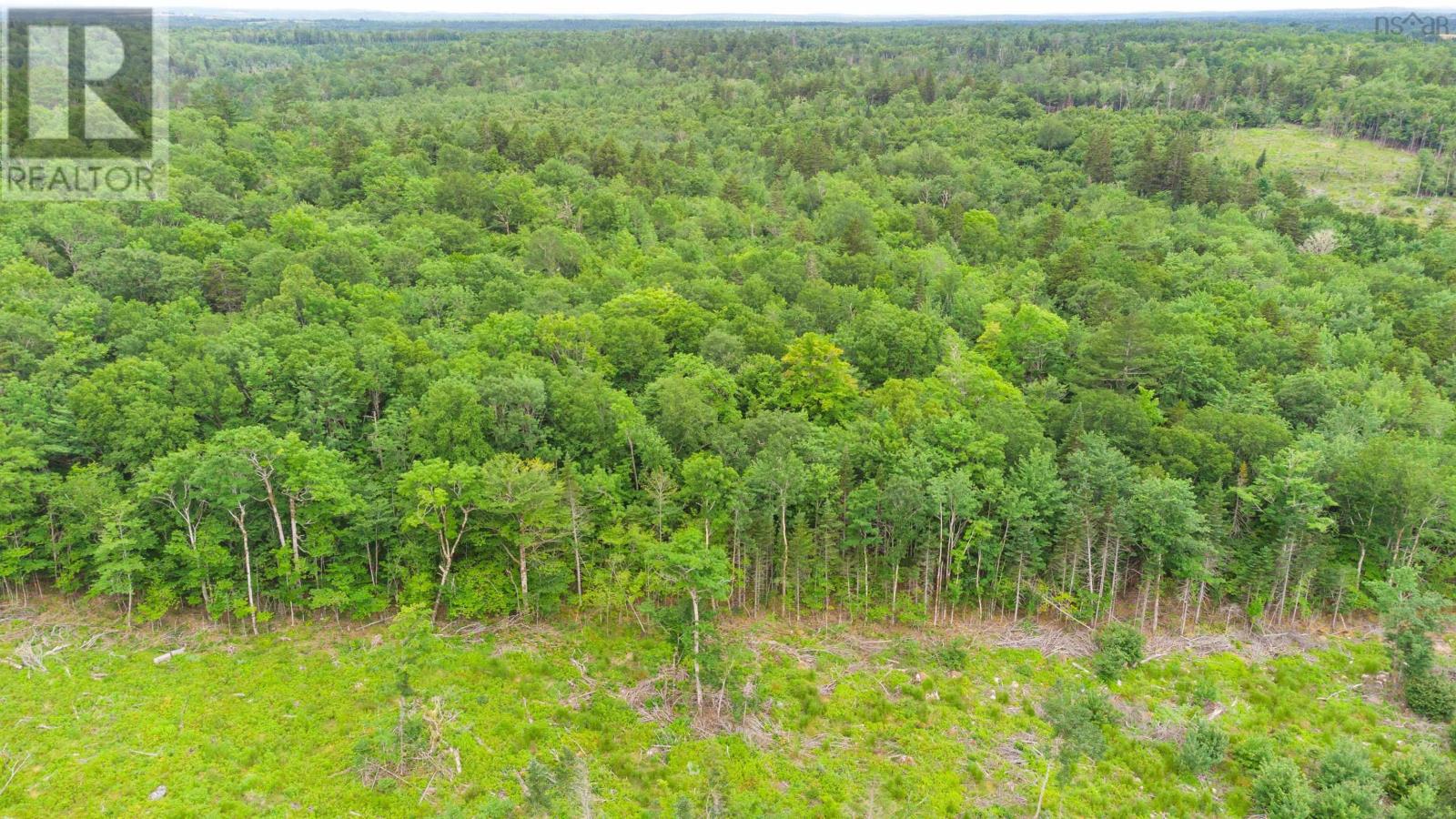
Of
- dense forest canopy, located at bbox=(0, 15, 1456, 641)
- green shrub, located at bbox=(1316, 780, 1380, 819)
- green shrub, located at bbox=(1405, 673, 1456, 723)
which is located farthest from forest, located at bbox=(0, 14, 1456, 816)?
green shrub, located at bbox=(1316, 780, 1380, 819)

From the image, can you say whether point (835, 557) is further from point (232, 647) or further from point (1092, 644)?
point (232, 647)

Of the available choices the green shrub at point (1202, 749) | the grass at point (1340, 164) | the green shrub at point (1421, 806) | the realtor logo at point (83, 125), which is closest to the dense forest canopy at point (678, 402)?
the realtor logo at point (83, 125)

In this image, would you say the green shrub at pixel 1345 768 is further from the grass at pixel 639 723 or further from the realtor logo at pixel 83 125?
the realtor logo at pixel 83 125

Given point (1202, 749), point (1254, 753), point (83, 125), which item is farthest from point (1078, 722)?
point (83, 125)

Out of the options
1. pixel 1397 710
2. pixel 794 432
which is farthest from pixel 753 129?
pixel 1397 710

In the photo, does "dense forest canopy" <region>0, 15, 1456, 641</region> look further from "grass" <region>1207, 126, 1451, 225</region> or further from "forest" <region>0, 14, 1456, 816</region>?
"grass" <region>1207, 126, 1451, 225</region>

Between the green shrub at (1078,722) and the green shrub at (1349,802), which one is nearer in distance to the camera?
the green shrub at (1349,802)
